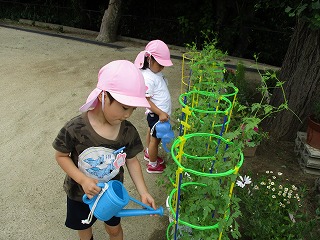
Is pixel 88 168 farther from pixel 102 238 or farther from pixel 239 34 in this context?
pixel 239 34

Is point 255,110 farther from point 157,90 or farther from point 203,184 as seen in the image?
point 203,184

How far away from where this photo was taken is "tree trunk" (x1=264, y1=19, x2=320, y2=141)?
331 centimetres

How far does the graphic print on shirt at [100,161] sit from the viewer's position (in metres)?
1.59

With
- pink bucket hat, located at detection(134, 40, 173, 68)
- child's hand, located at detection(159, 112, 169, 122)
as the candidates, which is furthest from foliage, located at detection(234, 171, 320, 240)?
pink bucket hat, located at detection(134, 40, 173, 68)

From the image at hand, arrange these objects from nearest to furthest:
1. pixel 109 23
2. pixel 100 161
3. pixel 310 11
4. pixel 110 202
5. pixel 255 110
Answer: pixel 110 202
pixel 100 161
pixel 310 11
pixel 255 110
pixel 109 23

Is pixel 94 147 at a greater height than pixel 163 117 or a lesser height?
greater

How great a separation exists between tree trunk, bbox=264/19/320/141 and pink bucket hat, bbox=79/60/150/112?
2282mm

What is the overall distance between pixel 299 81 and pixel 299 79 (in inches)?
0.8

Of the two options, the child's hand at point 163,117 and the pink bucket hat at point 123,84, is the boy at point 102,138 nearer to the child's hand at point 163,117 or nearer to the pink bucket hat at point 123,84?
the pink bucket hat at point 123,84

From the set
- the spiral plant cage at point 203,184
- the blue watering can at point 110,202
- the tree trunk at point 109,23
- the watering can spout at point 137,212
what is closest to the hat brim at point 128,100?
the spiral plant cage at point 203,184

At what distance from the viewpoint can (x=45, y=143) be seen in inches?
135

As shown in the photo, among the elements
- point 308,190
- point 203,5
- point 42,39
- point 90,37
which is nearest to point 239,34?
point 203,5

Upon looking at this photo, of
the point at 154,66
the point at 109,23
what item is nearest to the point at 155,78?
the point at 154,66

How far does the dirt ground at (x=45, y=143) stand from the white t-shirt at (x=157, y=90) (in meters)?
0.70
